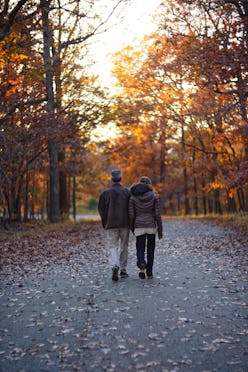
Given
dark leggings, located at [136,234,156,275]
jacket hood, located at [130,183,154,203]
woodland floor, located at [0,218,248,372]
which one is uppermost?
jacket hood, located at [130,183,154,203]

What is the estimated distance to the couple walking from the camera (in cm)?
993

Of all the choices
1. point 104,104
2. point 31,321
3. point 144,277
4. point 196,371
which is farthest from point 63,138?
point 196,371

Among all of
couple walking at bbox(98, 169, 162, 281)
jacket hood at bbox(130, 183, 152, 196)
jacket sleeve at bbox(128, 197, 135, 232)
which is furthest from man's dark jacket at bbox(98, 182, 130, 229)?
jacket hood at bbox(130, 183, 152, 196)

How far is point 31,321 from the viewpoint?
7.11m

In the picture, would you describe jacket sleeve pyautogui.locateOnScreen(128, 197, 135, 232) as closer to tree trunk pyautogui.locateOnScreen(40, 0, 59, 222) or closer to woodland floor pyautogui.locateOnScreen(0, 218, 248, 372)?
woodland floor pyautogui.locateOnScreen(0, 218, 248, 372)

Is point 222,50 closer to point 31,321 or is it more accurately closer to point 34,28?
point 34,28

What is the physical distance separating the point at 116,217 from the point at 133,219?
1.18 ft

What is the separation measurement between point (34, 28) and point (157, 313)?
32.5 ft

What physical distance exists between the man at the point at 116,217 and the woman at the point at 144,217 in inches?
6.8

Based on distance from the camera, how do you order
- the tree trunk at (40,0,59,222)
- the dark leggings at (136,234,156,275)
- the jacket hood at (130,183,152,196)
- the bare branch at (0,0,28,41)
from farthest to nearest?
the tree trunk at (40,0,59,222) < the bare branch at (0,0,28,41) < the jacket hood at (130,183,152,196) < the dark leggings at (136,234,156,275)

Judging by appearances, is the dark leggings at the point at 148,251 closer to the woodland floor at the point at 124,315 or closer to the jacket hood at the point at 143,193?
the woodland floor at the point at 124,315

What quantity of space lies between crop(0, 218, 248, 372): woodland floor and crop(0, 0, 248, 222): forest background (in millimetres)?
5924

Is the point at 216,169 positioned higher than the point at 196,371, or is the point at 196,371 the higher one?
the point at 216,169

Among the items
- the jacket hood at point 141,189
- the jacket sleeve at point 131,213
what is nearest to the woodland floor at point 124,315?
the jacket sleeve at point 131,213
